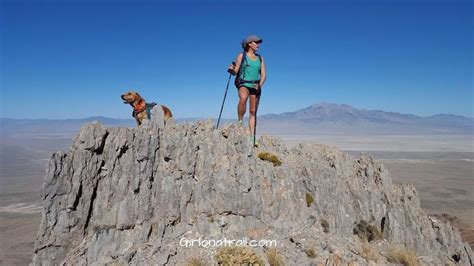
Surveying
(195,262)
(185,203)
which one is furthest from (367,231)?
(195,262)

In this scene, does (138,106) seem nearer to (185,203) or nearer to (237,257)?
(185,203)

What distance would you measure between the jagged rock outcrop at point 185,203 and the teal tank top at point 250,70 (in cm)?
167

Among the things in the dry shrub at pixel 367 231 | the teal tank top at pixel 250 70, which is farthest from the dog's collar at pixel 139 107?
the dry shrub at pixel 367 231

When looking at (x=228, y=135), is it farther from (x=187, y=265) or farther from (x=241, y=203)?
(x=187, y=265)

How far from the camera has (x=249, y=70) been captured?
11.9 metres

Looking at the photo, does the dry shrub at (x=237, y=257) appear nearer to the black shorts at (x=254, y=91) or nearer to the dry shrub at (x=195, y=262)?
the dry shrub at (x=195, y=262)

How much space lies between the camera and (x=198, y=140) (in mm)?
11703

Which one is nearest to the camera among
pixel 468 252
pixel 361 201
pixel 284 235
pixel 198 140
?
pixel 284 235

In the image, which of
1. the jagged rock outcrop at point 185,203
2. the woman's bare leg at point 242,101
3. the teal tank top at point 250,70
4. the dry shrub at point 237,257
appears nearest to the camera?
the dry shrub at point 237,257

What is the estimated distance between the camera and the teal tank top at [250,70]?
38.9ft

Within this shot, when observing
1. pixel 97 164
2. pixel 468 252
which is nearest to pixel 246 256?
pixel 97 164

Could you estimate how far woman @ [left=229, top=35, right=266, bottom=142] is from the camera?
11867 mm

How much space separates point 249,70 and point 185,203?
15.2 ft

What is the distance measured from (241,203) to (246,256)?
202 cm
